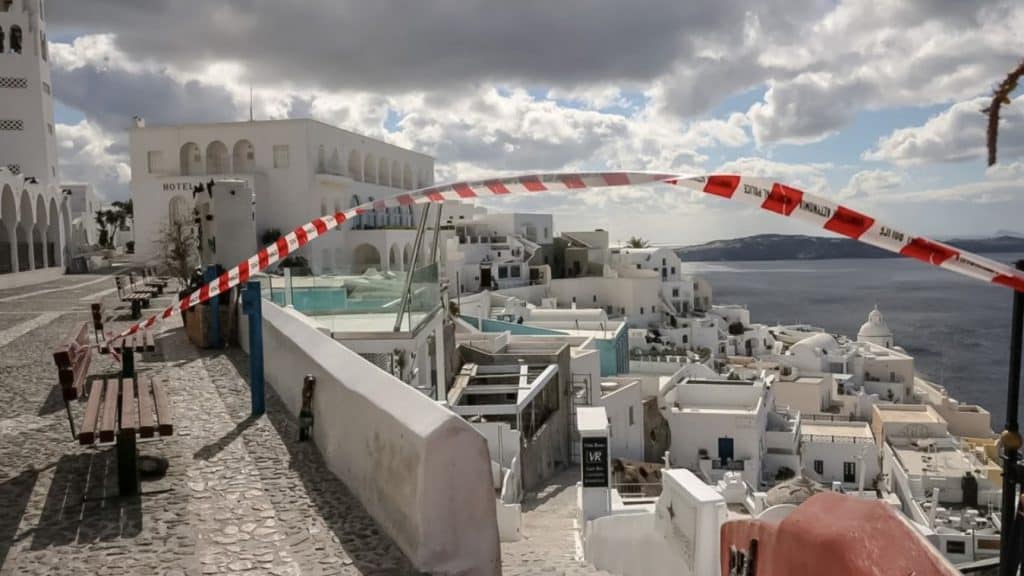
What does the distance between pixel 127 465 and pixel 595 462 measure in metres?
7.98

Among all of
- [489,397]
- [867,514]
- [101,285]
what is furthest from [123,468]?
[101,285]

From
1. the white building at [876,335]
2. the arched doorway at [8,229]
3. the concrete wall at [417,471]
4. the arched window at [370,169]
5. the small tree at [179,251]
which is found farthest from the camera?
the white building at [876,335]

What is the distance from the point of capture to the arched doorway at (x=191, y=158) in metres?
41.1

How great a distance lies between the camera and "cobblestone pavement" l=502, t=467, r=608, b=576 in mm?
8656

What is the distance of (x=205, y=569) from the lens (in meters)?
4.05

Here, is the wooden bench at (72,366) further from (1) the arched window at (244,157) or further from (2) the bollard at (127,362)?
(1) the arched window at (244,157)

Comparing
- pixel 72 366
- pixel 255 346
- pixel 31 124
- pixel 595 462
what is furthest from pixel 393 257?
pixel 72 366

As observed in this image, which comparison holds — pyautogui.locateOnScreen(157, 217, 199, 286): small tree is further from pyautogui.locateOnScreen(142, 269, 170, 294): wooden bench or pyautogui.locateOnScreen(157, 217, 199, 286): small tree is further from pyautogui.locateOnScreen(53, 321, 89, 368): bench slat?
pyautogui.locateOnScreen(53, 321, 89, 368): bench slat

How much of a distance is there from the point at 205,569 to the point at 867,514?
10.1 ft

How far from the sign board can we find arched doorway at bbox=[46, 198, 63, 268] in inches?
1384

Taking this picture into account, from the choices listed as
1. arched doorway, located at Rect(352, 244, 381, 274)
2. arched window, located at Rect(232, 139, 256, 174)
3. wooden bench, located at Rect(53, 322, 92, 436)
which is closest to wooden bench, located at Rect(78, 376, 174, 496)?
wooden bench, located at Rect(53, 322, 92, 436)

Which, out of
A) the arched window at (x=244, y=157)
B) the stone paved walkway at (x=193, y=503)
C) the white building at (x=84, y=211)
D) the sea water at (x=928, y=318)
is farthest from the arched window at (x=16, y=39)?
the sea water at (x=928, y=318)

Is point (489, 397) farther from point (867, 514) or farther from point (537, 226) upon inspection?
point (537, 226)

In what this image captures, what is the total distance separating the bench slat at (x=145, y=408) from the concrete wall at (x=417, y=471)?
1.13 meters
